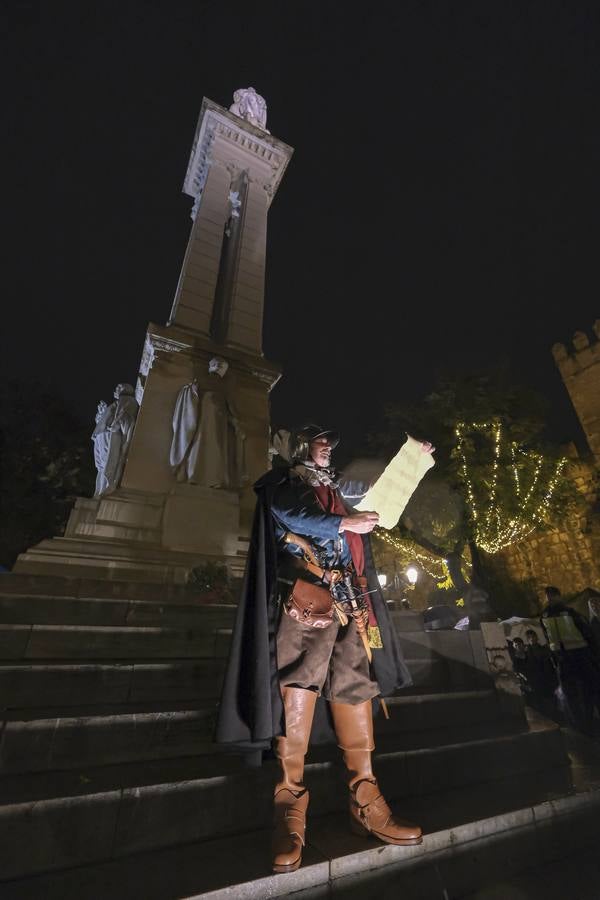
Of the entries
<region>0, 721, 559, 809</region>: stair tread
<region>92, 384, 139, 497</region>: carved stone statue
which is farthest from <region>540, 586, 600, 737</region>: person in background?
<region>92, 384, 139, 497</region>: carved stone statue

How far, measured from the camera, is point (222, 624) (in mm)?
4945

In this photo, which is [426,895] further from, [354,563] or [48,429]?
[48,429]

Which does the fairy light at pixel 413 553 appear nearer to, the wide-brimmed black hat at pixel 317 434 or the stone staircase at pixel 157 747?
the stone staircase at pixel 157 747

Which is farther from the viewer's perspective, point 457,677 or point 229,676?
point 457,677

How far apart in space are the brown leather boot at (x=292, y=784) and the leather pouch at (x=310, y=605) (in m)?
0.43

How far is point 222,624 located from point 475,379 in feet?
59.5

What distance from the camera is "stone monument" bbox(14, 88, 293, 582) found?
7.10 meters

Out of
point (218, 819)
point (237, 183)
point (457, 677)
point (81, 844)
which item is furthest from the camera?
point (237, 183)

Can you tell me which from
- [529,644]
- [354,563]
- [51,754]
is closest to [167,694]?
[51,754]

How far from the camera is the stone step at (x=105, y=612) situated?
14.4 feet

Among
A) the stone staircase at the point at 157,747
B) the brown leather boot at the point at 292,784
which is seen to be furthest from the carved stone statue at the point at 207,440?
the brown leather boot at the point at 292,784

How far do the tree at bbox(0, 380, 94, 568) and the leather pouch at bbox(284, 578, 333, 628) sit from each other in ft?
64.2

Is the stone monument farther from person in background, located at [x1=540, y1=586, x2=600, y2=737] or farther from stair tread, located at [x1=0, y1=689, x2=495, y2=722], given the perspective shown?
person in background, located at [x1=540, y1=586, x2=600, y2=737]

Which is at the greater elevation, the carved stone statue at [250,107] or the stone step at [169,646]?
the carved stone statue at [250,107]
